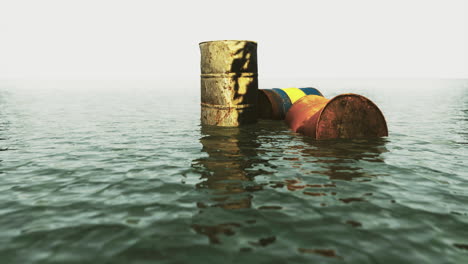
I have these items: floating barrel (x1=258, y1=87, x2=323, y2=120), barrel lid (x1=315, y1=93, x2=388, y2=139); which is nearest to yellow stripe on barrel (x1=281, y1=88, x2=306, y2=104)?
floating barrel (x1=258, y1=87, x2=323, y2=120)

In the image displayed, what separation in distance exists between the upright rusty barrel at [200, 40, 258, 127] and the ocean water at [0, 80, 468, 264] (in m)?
Result: 2.16

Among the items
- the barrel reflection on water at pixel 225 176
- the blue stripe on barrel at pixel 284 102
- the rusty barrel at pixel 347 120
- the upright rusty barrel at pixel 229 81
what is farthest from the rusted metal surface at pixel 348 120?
the blue stripe on barrel at pixel 284 102

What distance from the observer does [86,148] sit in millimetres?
8062

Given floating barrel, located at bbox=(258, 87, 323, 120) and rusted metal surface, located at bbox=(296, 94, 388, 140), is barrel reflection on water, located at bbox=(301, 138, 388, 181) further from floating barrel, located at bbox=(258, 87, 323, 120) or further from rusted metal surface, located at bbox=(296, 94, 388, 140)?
floating barrel, located at bbox=(258, 87, 323, 120)

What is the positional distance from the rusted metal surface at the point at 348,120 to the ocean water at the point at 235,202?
0.45 m

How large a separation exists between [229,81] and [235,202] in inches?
245

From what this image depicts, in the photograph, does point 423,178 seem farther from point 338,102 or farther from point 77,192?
point 77,192

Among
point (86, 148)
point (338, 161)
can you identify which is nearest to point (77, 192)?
point (86, 148)

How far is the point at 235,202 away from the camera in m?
4.46

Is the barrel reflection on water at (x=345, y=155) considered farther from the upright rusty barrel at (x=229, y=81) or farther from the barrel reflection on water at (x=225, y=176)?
the upright rusty barrel at (x=229, y=81)

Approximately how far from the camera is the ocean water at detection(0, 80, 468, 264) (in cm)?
328

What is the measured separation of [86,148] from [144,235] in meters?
5.32

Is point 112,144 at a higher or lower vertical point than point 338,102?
lower

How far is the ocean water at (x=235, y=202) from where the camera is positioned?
129 inches
